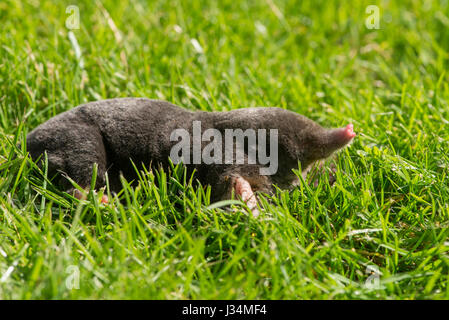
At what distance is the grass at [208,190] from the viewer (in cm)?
200

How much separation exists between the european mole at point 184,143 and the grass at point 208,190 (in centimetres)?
11

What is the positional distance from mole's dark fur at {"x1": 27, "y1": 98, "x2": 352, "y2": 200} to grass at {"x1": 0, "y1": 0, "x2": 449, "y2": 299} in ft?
0.38

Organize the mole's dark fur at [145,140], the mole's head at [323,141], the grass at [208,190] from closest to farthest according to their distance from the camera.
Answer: the grass at [208,190] < the mole's dark fur at [145,140] < the mole's head at [323,141]

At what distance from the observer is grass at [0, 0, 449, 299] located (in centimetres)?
200

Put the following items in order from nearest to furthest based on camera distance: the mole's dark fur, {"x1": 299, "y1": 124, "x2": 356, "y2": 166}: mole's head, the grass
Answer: the grass < the mole's dark fur < {"x1": 299, "y1": 124, "x2": 356, "y2": 166}: mole's head

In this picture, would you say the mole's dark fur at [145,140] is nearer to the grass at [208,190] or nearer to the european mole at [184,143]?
the european mole at [184,143]

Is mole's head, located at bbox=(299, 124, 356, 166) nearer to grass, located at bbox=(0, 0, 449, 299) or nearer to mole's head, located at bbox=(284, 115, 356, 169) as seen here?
mole's head, located at bbox=(284, 115, 356, 169)

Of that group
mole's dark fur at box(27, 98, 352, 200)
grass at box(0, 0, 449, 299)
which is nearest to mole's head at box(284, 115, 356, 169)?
mole's dark fur at box(27, 98, 352, 200)

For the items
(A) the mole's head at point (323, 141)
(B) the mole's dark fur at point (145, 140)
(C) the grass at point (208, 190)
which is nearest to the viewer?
(C) the grass at point (208, 190)

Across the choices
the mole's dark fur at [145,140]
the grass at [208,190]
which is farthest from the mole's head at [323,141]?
the grass at [208,190]

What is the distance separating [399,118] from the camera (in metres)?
3.37

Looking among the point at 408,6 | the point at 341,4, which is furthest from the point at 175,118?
the point at 408,6

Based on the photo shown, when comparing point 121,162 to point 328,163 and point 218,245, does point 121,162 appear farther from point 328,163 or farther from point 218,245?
point 328,163

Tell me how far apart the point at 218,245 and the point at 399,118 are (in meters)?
1.77
